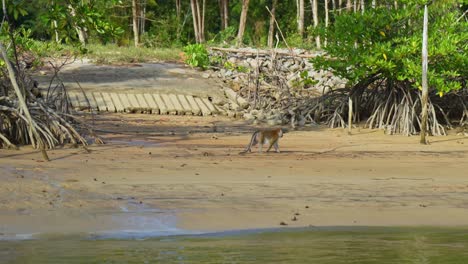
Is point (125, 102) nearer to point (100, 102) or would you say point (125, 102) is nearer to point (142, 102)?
point (142, 102)

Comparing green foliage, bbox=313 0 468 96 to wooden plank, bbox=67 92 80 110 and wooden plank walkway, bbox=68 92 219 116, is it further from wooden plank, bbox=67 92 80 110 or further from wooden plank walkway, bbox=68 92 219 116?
wooden plank, bbox=67 92 80 110

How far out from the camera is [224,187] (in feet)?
35.4

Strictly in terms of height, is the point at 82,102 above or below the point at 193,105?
above

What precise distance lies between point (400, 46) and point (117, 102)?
7.80m

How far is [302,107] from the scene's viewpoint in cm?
2147

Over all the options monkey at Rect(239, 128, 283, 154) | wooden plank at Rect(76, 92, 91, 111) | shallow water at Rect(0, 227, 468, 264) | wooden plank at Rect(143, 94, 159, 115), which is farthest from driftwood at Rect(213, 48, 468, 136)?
shallow water at Rect(0, 227, 468, 264)

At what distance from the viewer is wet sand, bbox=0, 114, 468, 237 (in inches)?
361

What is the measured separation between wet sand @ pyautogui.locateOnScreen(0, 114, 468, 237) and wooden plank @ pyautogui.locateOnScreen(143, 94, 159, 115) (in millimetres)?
6799

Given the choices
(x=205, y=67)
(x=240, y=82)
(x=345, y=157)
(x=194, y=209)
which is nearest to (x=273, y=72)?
(x=240, y=82)

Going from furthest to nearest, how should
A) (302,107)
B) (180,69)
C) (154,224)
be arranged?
(180,69)
(302,107)
(154,224)

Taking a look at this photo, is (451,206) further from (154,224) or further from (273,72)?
(273,72)

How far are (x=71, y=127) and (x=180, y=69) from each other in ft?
47.4

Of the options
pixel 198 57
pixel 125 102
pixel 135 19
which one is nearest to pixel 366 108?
pixel 125 102

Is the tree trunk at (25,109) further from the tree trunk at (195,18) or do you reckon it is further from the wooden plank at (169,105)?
the tree trunk at (195,18)
